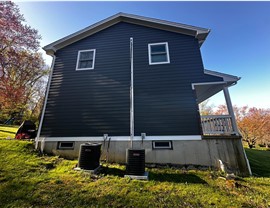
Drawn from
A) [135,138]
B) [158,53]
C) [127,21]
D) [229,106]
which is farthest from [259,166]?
[127,21]

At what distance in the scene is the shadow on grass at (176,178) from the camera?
147 inches

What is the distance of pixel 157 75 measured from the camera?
19.8ft

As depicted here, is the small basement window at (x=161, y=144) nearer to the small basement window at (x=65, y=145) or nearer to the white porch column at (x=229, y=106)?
the white porch column at (x=229, y=106)

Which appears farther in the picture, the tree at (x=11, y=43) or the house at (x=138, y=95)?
the tree at (x=11, y=43)

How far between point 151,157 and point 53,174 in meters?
3.51

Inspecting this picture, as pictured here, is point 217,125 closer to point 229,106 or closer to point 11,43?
point 229,106

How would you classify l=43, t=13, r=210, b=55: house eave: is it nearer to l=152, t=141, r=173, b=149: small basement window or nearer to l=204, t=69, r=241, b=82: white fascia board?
l=204, t=69, r=241, b=82: white fascia board

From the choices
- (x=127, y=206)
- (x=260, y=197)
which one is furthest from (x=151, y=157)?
(x=260, y=197)

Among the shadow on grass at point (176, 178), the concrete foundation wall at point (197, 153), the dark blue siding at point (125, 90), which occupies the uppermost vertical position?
the dark blue siding at point (125, 90)

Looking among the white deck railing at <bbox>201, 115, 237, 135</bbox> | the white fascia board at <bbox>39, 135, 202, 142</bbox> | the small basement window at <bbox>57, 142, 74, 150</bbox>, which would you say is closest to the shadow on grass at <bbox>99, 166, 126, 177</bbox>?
the white fascia board at <bbox>39, 135, 202, 142</bbox>

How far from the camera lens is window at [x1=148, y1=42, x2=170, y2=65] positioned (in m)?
6.24

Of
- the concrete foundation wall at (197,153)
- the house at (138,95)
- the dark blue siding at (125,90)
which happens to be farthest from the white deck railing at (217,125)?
the dark blue siding at (125,90)

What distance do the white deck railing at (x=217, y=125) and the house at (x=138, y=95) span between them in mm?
34

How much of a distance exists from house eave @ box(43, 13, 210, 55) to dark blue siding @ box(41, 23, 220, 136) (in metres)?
0.30
